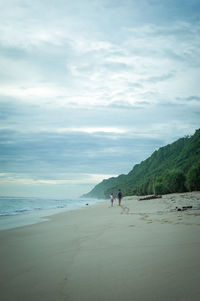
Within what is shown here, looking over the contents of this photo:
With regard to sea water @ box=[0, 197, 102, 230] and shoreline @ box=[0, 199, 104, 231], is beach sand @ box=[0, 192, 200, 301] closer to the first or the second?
shoreline @ box=[0, 199, 104, 231]

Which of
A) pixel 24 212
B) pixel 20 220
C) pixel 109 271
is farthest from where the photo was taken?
pixel 24 212

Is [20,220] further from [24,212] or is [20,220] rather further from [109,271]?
[109,271]

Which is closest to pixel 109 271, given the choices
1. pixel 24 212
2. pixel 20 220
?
pixel 20 220

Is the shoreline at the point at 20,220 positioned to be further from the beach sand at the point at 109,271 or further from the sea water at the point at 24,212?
the beach sand at the point at 109,271

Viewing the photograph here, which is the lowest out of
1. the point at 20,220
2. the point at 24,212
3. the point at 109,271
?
the point at 24,212

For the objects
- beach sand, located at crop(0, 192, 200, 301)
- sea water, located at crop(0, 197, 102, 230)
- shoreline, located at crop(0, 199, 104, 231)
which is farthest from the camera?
sea water, located at crop(0, 197, 102, 230)

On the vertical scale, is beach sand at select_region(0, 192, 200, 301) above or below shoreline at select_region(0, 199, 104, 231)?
above

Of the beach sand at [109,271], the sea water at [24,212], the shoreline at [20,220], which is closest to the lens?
the beach sand at [109,271]

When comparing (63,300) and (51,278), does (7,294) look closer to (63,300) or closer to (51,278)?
(51,278)

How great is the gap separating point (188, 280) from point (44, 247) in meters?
4.22

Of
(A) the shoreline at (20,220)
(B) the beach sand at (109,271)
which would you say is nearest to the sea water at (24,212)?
(A) the shoreline at (20,220)

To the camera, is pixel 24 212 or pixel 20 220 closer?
pixel 20 220

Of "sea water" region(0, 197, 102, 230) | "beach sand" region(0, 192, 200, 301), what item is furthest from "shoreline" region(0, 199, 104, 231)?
"beach sand" region(0, 192, 200, 301)

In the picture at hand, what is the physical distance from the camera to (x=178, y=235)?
5609 millimetres
